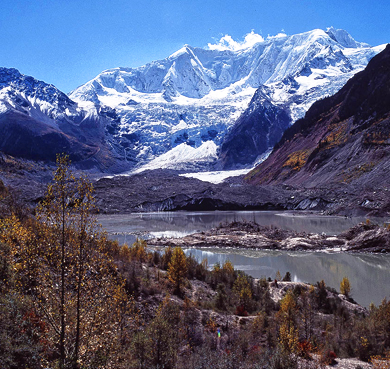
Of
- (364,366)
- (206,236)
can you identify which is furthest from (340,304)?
(206,236)

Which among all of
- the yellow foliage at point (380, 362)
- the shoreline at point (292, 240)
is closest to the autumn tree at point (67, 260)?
the yellow foliage at point (380, 362)

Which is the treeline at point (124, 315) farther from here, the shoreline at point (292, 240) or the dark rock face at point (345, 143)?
the dark rock face at point (345, 143)

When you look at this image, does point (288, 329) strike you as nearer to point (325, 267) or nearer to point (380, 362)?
point (380, 362)

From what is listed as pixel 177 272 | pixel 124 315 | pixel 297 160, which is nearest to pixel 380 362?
pixel 124 315

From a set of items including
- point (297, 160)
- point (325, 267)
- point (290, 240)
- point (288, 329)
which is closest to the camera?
point (288, 329)

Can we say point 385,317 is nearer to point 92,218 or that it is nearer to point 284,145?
point 92,218

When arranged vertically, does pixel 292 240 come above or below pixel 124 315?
below
